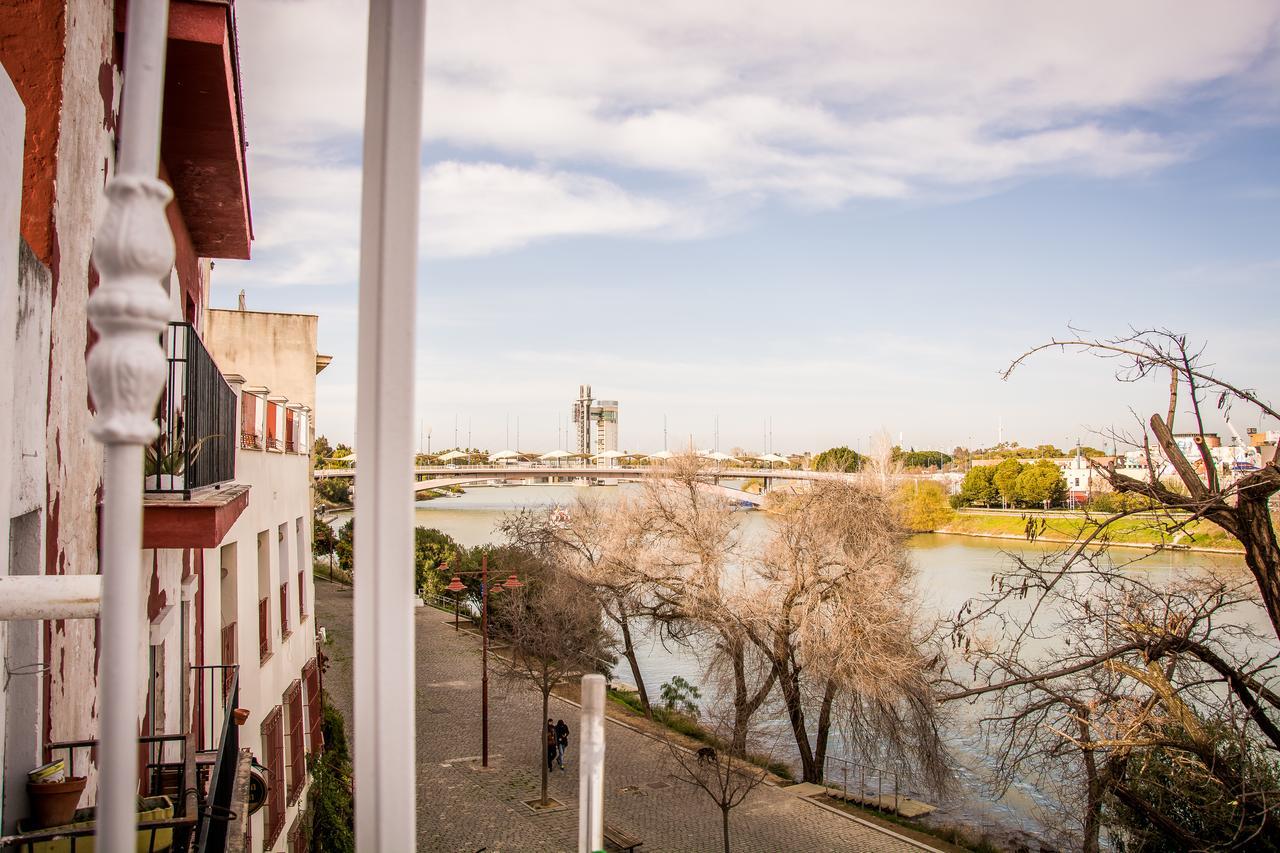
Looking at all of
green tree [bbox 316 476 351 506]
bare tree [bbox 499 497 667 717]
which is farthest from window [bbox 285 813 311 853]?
green tree [bbox 316 476 351 506]

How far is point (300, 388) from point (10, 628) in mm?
14514

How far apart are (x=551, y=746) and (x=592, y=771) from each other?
57.6 feet

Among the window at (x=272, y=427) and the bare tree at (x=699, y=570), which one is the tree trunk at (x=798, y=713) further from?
the window at (x=272, y=427)

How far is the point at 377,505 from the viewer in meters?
1.19

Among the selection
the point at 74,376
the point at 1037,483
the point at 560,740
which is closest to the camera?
the point at 74,376

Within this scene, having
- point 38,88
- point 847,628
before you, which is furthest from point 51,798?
point 847,628

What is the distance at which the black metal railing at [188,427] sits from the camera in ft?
15.1

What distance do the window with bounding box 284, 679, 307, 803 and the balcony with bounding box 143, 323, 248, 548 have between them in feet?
24.4

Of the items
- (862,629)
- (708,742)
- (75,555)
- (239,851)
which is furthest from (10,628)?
(708,742)

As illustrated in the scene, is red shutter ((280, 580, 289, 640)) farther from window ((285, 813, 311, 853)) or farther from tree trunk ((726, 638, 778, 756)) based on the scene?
tree trunk ((726, 638, 778, 756))

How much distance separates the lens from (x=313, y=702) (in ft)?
47.3

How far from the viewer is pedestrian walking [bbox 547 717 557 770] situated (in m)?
17.2

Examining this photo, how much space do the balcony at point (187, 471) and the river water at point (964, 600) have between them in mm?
4247

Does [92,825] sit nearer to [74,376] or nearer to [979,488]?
[74,376]
